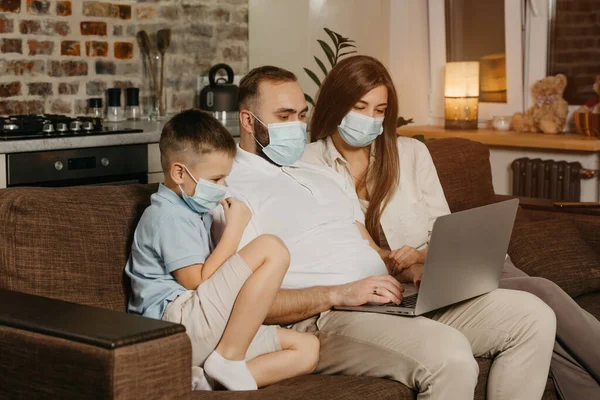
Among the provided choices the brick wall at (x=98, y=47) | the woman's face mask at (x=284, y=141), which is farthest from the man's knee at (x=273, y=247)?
Answer: the brick wall at (x=98, y=47)

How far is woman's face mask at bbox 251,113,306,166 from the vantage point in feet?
8.18

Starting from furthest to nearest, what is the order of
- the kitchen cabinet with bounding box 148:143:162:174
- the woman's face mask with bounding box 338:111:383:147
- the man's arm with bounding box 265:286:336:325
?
the kitchen cabinet with bounding box 148:143:162:174
the woman's face mask with bounding box 338:111:383:147
the man's arm with bounding box 265:286:336:325

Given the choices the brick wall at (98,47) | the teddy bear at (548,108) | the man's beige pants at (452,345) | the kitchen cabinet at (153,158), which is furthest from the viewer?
the teddy bear at (548,108)

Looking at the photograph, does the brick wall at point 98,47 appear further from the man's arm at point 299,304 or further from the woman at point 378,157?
the man's arm at point 299,304

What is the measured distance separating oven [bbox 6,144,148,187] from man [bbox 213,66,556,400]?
3.99 ft

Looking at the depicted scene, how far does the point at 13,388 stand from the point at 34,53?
8.50ft

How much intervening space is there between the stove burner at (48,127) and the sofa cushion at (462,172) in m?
1.24

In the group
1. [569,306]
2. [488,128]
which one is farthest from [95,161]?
[488,128]

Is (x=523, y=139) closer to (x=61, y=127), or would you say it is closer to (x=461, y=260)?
(x=61, y=127)

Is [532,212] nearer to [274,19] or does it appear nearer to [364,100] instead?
[364,100]

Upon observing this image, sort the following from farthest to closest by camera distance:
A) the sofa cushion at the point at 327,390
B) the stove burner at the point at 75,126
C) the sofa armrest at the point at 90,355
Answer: the stove burner at the point at 75,126, the sofa cushion at the point at 327,390, the sofa armrest at the point at 90,355

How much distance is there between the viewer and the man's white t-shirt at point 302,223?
2439 mm

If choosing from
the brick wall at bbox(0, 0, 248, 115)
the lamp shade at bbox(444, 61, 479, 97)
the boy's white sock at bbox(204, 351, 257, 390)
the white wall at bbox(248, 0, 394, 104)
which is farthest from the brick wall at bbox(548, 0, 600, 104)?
the boy's white sock at bbox(204, 351, 257, 390)

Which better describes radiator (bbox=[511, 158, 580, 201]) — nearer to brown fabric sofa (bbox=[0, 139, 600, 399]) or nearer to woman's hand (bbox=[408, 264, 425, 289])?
brown fabric sofa (bbox=[0, 139, 600, 399])
